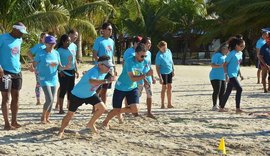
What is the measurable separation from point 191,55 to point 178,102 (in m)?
34.4

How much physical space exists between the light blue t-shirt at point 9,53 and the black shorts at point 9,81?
0.22 ft

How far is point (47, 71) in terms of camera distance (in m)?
7.59

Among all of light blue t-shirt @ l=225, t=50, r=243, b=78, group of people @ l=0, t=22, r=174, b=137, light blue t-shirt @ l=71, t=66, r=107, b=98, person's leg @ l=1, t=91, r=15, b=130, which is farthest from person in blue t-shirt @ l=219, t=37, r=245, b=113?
person's leg @ l=1, t=91, r=15, b=130

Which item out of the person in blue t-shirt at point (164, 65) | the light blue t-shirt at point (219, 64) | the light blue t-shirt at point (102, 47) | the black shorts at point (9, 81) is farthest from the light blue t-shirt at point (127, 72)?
the light blue t-shirt at point (219, 64)

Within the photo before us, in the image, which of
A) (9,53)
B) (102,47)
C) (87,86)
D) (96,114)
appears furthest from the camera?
(102,47)

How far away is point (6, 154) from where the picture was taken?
579 cm

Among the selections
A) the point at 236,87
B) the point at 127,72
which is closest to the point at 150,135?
the point at 127,72

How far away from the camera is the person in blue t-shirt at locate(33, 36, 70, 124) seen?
7.53 meters

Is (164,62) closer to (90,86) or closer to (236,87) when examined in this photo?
(236,87)

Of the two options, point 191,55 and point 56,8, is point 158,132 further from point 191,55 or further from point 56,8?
point 191,55

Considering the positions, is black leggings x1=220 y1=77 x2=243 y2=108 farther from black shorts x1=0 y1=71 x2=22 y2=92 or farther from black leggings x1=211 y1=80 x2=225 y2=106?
black shorts x1=0 y1=71 x2=22 y2=92

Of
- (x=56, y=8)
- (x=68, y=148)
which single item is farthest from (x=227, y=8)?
(x=68, y=148)

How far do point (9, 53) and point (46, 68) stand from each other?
2.55 ft

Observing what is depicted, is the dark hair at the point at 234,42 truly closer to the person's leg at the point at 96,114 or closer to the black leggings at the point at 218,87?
the black leggings at the point at 218,87
